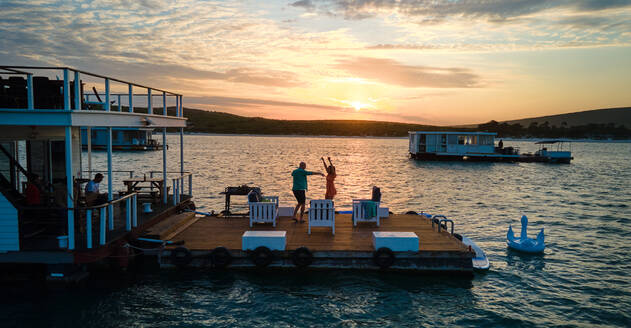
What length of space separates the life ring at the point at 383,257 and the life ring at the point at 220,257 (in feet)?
13.4

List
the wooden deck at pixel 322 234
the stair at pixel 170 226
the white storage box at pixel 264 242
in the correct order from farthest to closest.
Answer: the stair at pixel 170 226 → the wooden deck at pixel 322 234 → the white storage box at pixel 264 242

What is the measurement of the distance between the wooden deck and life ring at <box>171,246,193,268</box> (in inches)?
8.6

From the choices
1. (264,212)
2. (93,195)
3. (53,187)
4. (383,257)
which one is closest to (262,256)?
(264,212)

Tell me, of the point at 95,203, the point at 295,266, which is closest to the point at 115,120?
the point at 95,203

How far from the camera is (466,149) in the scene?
6081 centimetres

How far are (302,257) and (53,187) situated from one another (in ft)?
28.2

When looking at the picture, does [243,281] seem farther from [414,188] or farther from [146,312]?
[414,188]

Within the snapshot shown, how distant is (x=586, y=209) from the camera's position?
2516 centimetres

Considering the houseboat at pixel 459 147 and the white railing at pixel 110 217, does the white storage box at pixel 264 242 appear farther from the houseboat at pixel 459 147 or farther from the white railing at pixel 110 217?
the houseboat at pixel 459 147

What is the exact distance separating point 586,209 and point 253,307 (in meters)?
24.8

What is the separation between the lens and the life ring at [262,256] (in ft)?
35.2

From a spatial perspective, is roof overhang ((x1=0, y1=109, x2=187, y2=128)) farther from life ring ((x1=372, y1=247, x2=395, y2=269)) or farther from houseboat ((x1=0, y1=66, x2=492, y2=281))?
life ring ((x1=372, y1=247, x2=395, y2=269))

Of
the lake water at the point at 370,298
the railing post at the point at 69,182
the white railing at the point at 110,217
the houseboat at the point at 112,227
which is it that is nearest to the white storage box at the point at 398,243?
the houseboat at the point at 112,227

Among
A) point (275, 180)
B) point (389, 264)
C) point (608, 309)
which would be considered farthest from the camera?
point (275, 180)
